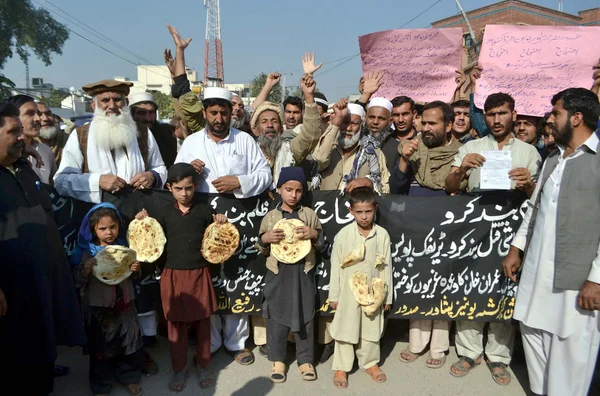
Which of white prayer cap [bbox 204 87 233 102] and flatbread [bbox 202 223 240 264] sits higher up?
white prayer cap [bbox 204 87 233 102]

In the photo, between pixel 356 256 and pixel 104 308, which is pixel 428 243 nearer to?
pixel 356 256

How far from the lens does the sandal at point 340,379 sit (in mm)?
3584

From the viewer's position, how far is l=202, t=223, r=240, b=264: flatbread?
3582mm

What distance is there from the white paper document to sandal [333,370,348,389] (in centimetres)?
193

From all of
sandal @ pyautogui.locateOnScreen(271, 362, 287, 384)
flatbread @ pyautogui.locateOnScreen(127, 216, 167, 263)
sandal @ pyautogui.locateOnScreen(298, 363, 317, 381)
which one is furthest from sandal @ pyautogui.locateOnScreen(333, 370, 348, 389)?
flatbread @ pyautogui.locateOnScreen(127, 216, 167, 263)

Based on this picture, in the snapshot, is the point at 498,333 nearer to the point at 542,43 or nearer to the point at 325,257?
the point at 325,257

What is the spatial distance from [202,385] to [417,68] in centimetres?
411

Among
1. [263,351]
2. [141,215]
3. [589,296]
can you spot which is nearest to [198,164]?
[141,215]

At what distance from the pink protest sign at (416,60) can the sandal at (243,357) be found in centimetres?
331

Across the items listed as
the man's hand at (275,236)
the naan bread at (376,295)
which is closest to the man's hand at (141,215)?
the man's hand at (275,236)

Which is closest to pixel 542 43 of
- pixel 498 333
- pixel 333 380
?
pixel 498 333

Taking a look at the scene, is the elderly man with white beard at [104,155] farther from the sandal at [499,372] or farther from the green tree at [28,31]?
the green tree at [28,31]

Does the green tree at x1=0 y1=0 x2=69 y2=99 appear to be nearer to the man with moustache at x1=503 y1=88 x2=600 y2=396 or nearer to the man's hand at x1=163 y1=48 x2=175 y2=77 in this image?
the man's hand at x1=163 y1=48 x2=175 y2=77

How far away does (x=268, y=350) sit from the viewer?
12.4 feet
